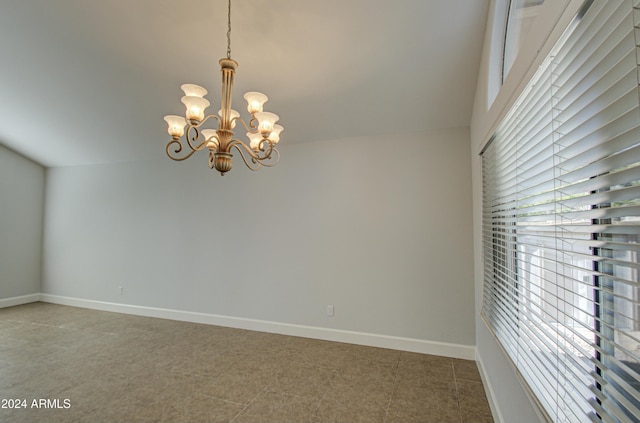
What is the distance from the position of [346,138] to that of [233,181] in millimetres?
1713

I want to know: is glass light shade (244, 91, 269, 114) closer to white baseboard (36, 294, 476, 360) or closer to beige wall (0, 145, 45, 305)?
Result: white baseboard (36, 294, 476, 360)

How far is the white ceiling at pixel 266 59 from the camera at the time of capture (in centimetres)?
214

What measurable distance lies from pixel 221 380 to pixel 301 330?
119 cm

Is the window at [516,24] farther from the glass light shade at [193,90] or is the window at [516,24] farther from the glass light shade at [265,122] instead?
the glass light shade at [193,90]

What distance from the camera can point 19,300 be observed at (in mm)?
4980

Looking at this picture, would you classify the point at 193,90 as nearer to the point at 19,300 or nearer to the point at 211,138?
the point at 211,138

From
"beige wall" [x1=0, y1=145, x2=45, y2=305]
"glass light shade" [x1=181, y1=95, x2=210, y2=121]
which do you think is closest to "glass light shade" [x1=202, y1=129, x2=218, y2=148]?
"glass light shade" [x1=181, y1=95, x2=210, y2=121]

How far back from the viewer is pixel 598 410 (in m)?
0.75

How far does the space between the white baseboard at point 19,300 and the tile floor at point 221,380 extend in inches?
64.8

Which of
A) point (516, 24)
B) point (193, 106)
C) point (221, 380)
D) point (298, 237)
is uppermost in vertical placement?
point (516, 24)

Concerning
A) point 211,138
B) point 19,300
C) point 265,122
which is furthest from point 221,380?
point 19,300

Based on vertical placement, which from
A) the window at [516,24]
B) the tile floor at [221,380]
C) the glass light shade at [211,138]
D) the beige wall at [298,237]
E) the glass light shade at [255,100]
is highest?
the window at [516,24]

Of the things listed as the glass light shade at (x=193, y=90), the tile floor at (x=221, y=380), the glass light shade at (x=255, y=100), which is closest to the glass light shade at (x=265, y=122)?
the glass light shade at (x=255, y=100)

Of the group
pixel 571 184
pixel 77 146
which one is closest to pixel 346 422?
pixel 571 184
